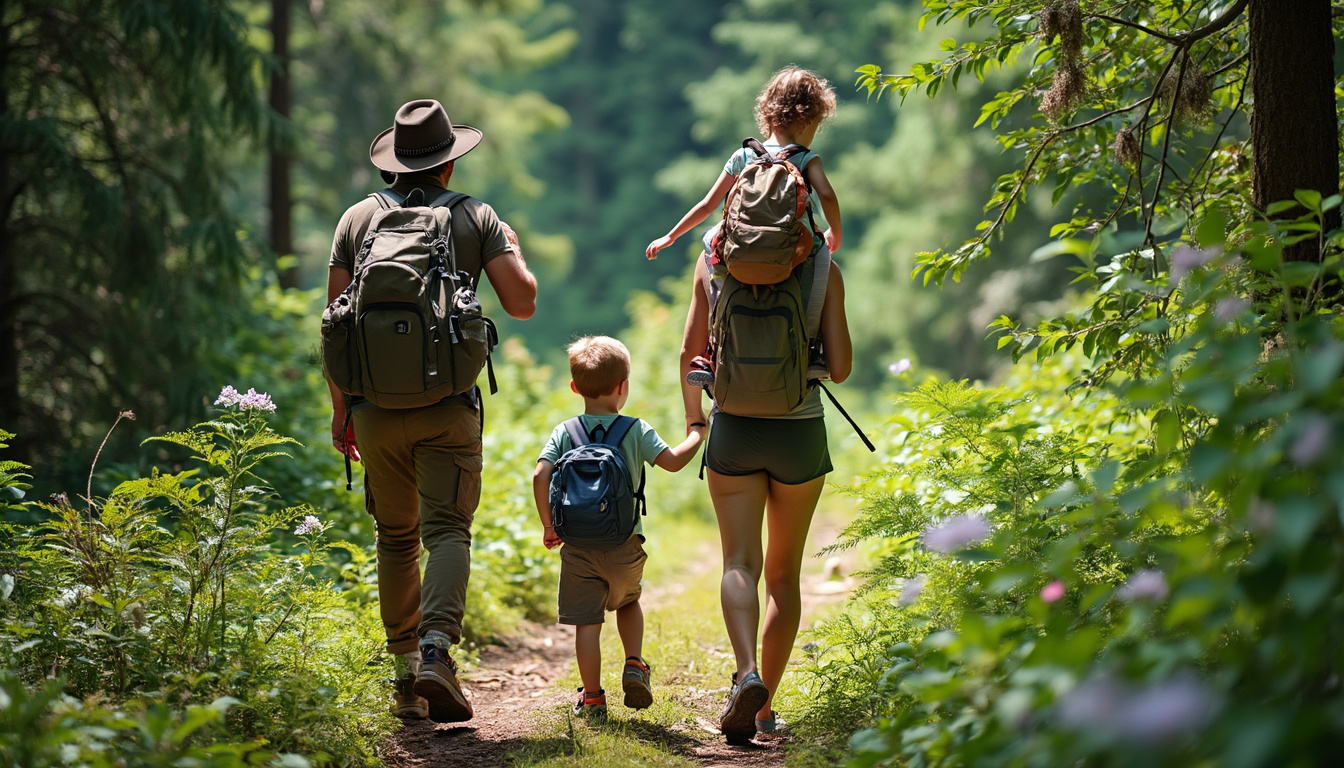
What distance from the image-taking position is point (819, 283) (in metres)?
3.28

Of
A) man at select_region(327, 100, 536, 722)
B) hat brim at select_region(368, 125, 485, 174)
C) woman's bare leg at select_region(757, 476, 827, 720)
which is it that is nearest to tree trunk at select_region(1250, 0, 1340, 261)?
woman's bare leg at select_region(757, 476, 827, 720)

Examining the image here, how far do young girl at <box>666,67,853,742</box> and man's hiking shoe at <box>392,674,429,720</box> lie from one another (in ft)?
3.58

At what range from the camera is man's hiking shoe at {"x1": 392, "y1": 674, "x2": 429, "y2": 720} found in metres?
3.50

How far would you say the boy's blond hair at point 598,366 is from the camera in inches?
135

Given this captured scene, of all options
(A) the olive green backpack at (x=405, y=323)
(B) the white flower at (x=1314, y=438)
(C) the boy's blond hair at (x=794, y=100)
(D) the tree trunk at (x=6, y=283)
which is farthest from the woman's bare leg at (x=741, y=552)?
(D) the tree trunk at (x=6, y=283)

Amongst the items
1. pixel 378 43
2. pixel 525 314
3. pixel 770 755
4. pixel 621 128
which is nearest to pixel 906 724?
pixel 770 755

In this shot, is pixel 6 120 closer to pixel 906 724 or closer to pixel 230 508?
pixel 230 508

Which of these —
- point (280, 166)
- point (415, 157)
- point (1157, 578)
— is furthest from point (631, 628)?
point (280, 166)

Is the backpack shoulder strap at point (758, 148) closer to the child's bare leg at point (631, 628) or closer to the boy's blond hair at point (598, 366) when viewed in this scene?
the boy's blond hair at point (598, 366)

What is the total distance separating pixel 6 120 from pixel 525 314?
4115mm

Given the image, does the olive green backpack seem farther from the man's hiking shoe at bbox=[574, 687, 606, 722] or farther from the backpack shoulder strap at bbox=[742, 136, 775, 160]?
the man's hiking shoe at bbox=[574, 687, 606, 722]

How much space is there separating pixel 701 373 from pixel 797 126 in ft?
2.98

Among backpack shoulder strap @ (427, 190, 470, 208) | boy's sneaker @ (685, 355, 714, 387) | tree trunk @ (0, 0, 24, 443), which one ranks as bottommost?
boy's sneaker @ (685, 355, 714, 387)

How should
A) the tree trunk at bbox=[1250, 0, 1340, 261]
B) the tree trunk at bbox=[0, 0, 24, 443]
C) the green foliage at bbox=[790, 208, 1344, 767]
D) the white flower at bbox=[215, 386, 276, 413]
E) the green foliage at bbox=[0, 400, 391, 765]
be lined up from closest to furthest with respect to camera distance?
the green foliage at bbox=[790, 208, 1344, 767]
the green foliage at bbox=[0, 400, 391, 765]
the white flower at bbox=[215, 386, 276, 413]
the tree trunk at bbox=[1250, 0, 1340, 261]
the tree trunk at bbox=[0, 0, 24, 443]
